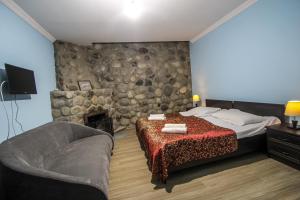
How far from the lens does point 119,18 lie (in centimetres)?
313

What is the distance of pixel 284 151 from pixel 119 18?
10.6ft

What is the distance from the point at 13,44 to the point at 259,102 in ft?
12.9

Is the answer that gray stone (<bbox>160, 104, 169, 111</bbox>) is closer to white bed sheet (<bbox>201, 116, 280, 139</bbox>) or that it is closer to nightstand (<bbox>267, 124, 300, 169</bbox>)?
white bed sheet (<bbox>201, 116, 280, 139</bbox>)

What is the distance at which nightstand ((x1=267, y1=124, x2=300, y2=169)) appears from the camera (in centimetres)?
206

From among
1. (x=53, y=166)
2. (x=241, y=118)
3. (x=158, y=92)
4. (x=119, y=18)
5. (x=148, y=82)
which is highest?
(x=119, y=18)

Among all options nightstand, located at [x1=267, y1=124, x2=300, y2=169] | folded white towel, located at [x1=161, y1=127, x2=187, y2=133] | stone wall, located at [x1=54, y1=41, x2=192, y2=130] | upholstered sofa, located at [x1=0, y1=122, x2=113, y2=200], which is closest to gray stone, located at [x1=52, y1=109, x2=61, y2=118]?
upholstered sofa, located at [x1=0, y1=122, x2=113, y2=200]

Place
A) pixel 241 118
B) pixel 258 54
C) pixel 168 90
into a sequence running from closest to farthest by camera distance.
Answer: pixel 241 118 → pixel 258 54 → pixel 168 90

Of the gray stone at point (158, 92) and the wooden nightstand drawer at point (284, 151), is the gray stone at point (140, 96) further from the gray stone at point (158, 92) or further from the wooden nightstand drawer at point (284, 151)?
the wooden nightstand drawer at point (284, 151)

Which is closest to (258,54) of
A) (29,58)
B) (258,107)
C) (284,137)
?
(258,107)

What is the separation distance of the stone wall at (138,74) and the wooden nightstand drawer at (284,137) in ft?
9.77

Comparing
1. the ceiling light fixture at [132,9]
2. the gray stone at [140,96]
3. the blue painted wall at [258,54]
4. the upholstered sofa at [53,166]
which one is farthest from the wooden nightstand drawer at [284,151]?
the gray stone at [140,96]

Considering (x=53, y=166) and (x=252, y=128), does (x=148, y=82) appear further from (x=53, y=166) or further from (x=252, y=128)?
(x=53, y=166)

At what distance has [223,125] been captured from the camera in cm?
273

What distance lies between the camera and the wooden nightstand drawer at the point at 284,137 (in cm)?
206
